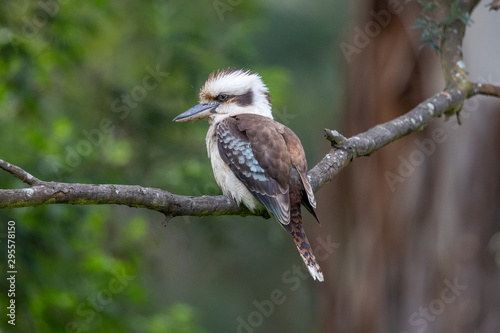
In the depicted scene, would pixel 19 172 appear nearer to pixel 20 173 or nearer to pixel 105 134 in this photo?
pixel 20 173

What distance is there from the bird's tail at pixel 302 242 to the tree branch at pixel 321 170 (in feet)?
0.50

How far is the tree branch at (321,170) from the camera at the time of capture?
2.05 metres

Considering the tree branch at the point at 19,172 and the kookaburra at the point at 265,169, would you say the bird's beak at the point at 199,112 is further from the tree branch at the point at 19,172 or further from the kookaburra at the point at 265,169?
the tree branch at the point at 19,172

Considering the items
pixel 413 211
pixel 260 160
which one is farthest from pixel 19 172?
pixel 413 211

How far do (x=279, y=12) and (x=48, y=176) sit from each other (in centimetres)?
505

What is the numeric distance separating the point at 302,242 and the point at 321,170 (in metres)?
0.34

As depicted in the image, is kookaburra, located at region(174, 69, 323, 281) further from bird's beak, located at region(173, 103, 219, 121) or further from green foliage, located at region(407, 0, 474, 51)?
green foliage, located at region(407, 0, 474, 51)

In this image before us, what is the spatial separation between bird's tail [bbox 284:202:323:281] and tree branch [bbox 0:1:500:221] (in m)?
0.15

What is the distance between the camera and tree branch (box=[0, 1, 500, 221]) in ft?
6.74

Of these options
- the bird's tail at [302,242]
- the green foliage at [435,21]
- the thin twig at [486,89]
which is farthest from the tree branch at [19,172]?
the thin twig at [486,89]

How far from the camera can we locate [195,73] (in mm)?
5047

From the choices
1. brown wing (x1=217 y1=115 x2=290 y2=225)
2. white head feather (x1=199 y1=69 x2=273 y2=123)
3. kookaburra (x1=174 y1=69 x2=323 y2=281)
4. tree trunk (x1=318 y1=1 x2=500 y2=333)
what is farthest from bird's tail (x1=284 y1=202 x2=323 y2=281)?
tree trunk (x1=318 y1=1 x2=500 y2=333)

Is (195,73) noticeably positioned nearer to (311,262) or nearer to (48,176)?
(48,176)

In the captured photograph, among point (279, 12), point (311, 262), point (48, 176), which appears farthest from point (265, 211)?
point (279, 12)
